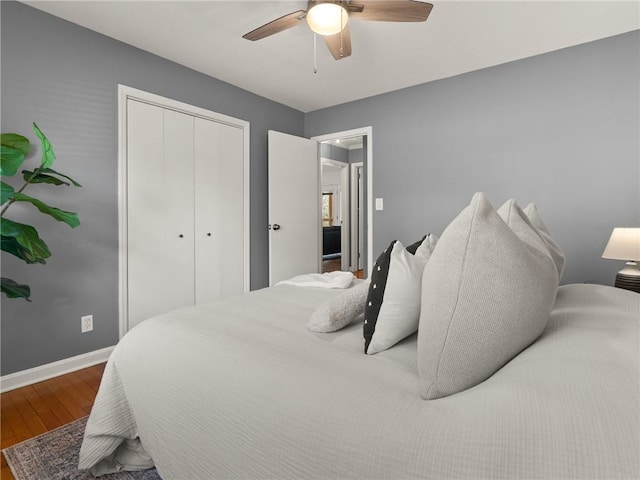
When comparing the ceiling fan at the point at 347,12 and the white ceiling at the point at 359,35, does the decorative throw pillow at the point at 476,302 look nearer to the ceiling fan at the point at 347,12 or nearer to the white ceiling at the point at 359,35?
the ceiling fan at the point at 347,12

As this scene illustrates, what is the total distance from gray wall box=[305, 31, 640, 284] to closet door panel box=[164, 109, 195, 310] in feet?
6.66

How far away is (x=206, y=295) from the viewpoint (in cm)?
344

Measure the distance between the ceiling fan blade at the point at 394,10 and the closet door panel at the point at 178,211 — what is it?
1.88 m

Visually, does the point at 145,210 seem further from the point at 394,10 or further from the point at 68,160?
the point at 394,10

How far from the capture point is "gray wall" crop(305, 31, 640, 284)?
2701 mm

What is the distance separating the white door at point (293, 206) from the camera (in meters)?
3.92

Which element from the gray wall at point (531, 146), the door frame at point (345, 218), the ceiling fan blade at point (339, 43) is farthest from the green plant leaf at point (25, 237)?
the door frame at point (345, 218)

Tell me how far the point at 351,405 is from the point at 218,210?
3015mm

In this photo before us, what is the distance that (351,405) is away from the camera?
0.79 meters

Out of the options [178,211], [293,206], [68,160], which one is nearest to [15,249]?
[68,160]

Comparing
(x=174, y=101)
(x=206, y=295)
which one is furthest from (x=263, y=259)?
(x=174, y=101)

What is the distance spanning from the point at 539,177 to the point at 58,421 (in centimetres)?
389

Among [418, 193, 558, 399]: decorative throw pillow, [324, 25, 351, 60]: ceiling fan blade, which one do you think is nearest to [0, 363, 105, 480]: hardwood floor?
[418, 193, 558, 399]: decorative throw pillow

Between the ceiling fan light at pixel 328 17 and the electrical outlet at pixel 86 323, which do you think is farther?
the electrical outlet at pixel 86 323
